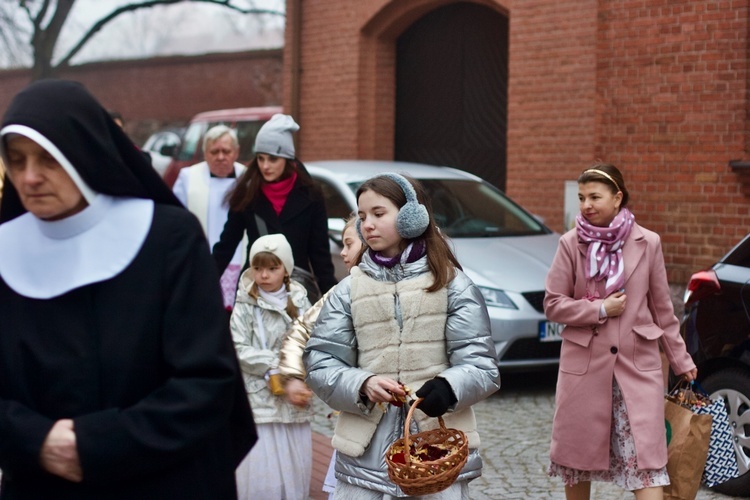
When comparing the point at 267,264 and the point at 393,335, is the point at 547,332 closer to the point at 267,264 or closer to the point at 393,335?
the point at 267,264

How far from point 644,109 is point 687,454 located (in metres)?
6.84

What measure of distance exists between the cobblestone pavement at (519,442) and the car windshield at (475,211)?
4.06ft

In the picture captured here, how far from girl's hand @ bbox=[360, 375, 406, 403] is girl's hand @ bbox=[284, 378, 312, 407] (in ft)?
2.01

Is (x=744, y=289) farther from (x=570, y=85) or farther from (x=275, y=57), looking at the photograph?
(x=275, y=57)

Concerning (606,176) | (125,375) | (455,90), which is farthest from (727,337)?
(455,90)

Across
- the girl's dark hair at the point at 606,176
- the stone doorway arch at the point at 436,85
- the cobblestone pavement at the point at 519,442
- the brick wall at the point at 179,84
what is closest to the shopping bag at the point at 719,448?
the cobblestone pavement at the point at 519,442

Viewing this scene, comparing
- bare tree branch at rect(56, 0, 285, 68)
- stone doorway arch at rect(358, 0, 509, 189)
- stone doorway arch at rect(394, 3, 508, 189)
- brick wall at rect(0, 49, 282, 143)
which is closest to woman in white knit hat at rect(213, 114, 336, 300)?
stone doorway arch at rect(358, 0, 509, 189)

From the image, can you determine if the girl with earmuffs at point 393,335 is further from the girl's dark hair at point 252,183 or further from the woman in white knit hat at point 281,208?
the girl's dark hair at point 252,183

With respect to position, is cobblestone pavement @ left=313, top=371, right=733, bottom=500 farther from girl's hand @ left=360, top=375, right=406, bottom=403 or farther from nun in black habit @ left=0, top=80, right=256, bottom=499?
nun in black habit @ left=0, top=80, right=256, bottom=499

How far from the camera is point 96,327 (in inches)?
100

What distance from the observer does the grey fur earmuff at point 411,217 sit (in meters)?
4.05

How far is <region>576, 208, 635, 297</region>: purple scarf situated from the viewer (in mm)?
5363

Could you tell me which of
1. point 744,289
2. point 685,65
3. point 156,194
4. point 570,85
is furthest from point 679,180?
point 156,194

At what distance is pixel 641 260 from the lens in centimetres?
541
